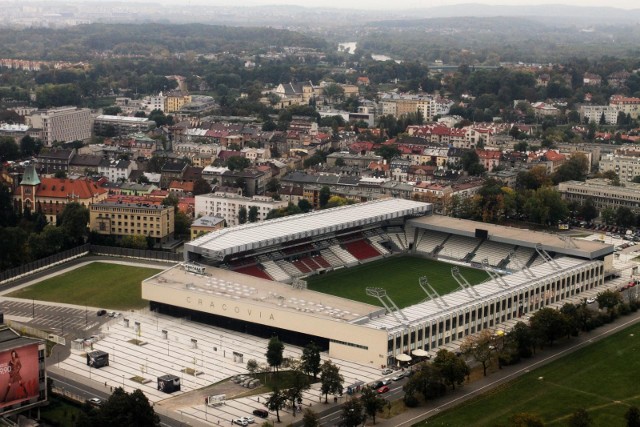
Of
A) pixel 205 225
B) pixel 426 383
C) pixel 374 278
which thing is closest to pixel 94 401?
pixel 426 383

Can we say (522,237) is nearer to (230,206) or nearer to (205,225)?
(205,225)

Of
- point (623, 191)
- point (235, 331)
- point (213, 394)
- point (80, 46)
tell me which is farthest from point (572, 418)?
point (80, 46)

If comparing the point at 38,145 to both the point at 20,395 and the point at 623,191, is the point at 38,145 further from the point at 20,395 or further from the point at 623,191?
the point at 20,395

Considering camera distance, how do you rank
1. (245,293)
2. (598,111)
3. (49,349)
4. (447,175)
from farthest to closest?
Result: (598,111) < (447,175) < (245,293) < (49,349)

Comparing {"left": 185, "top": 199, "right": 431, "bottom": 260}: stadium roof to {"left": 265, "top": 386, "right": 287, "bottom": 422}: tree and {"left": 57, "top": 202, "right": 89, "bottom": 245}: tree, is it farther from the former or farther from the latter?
{"left": 265, "top": 386, "right": 287, "bottom": 422}: tree

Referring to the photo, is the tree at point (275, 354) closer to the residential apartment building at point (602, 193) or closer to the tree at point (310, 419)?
the tree at point (310, 419)

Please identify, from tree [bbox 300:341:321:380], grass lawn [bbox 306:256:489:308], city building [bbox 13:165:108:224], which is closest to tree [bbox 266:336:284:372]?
tree [bbox 300:341:321:380]
